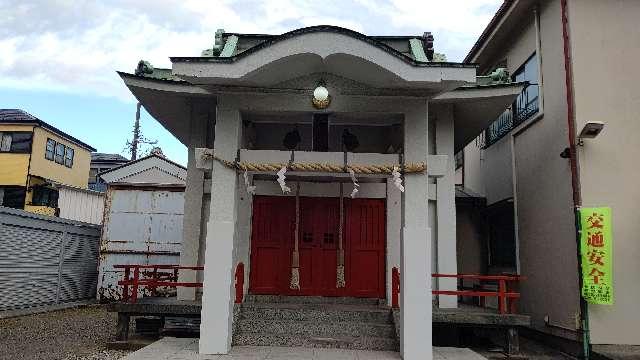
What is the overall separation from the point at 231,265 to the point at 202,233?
2.53 metres

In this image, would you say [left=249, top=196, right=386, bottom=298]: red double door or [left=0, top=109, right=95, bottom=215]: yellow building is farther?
[left=0, top=109, right=95, bottom=215]: yellow building

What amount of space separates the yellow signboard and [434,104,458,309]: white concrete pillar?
243 cm

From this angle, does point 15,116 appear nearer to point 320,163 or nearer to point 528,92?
point 320,163

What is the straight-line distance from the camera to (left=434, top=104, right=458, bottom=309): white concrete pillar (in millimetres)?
9797

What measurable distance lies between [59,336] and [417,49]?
31.9 feet

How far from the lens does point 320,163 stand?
8.15 meters

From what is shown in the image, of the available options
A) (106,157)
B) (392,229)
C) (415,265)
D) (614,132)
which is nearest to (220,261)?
(415,265)

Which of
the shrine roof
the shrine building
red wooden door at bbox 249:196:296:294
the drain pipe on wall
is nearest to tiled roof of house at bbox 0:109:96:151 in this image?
the shrine building

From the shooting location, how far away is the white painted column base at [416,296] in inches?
301

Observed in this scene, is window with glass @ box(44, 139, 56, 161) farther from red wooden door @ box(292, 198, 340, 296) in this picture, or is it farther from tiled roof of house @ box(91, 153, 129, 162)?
red wooden door @ box(292, 198, 340, 296)

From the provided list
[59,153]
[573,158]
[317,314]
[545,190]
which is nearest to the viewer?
[317,314]

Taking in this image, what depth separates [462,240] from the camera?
46.0 ft

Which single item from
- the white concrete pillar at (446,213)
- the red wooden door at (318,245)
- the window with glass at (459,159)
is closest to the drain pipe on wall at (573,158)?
the white concrete pillar at (446,213)

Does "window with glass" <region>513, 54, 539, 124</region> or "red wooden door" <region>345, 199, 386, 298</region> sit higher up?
"window with glass" <region>513, 54, 539, 124</region>
